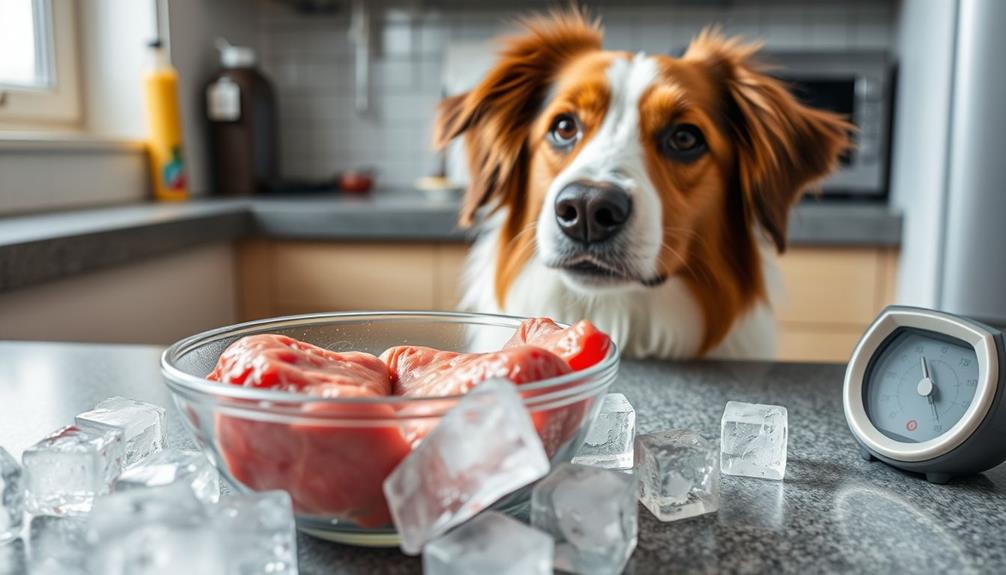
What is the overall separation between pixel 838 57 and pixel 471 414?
2.25m

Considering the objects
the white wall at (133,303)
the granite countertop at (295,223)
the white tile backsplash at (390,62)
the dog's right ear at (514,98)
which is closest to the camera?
the dog's right ear at (514,98)

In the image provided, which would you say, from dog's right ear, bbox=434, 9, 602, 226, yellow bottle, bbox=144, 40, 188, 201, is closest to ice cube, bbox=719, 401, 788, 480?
dog's right ear, bbox=434, 9, 602, 226

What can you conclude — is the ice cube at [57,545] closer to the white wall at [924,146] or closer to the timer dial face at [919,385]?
the timer dial face at [919,385]

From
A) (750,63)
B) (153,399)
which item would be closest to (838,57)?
(750,63)

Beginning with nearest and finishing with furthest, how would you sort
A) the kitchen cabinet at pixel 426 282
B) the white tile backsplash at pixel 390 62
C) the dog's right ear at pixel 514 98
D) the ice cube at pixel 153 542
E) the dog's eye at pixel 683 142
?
the ice cube at pixel 153 542 < the dog's eye at pixel 683 142 < the dog's right ear at pixel 514 98 < the kitchen cabinet at pixel 426 282 < the white tile backsplash at pixel 390 62

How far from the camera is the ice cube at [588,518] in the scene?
0.41m

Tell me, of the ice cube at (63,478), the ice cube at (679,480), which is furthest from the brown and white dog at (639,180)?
the ice cube at (63,478)

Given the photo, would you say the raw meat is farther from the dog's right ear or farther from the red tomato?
the dog's right ear

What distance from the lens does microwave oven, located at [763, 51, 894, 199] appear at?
2.32 m

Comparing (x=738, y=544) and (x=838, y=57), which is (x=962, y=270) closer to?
(x=838, y=57)

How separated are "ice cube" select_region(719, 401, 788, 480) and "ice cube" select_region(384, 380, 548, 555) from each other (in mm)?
233

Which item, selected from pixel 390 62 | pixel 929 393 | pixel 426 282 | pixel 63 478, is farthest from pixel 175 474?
pixel 390 62

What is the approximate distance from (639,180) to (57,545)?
0.83 metres

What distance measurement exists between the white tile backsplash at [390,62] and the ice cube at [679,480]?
234cm
